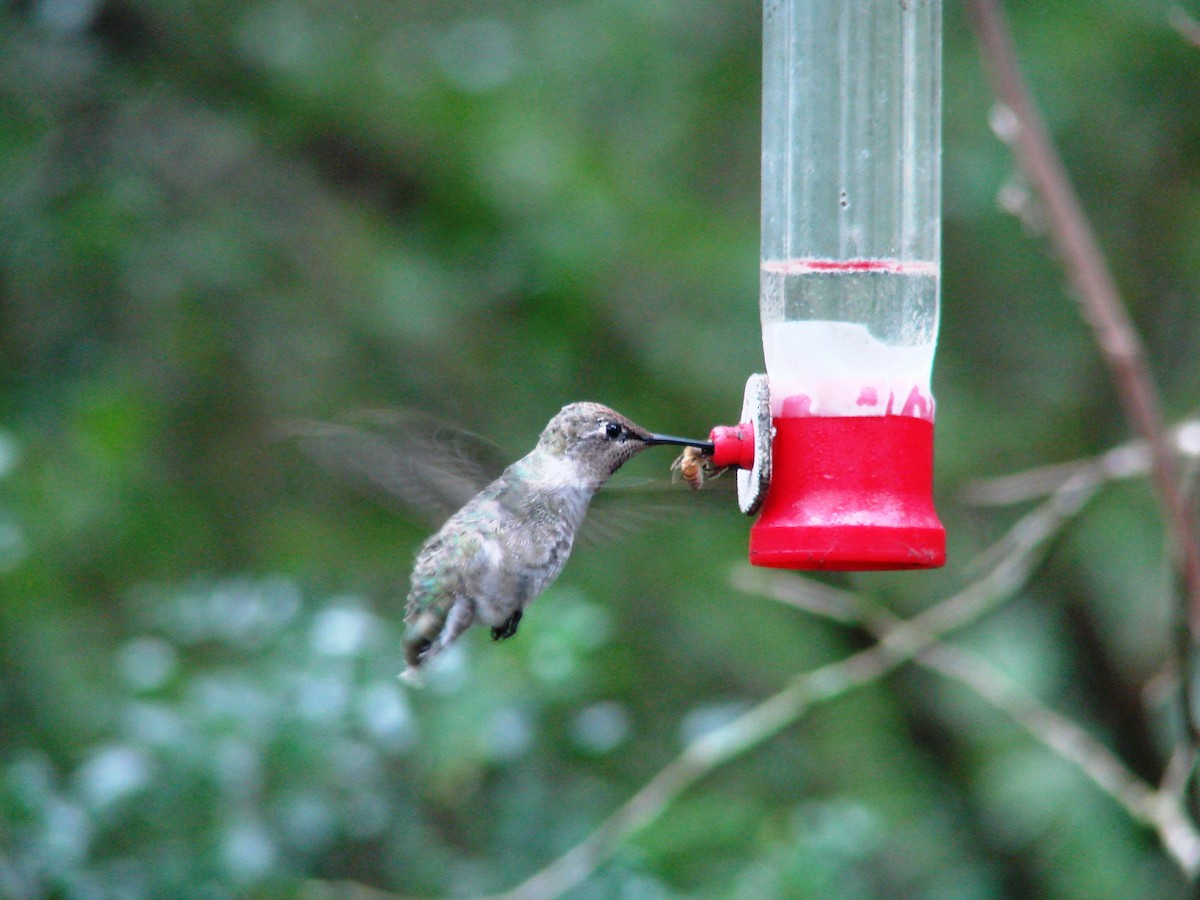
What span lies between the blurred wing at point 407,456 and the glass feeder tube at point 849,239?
2.21ft

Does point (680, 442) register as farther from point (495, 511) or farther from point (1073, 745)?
point (1073, 745)

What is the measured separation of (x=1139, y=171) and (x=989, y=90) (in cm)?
62

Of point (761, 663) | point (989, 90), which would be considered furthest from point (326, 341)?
point (989, 90)

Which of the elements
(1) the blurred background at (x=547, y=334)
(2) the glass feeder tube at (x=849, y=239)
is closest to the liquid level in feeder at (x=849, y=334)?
(2) the glass feeder tube at (x=849, y=239)

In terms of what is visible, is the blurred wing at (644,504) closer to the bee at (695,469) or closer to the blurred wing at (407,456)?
the bee at (695,469)

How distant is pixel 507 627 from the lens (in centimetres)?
347

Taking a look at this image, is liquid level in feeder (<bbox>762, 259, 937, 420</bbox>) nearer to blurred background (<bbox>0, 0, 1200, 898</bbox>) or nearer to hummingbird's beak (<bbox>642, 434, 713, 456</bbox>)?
hummingbird's beak (<bbox>642, 434, 713, 456</bbox>)

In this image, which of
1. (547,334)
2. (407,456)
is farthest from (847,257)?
(547,334)

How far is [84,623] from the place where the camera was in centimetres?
544

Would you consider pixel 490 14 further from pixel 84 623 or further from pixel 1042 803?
pixel 1042 803

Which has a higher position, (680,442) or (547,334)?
(680,442)

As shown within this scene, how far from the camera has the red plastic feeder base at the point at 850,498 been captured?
2.98 meters

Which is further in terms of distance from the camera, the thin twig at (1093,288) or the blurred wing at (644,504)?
the blurred wing at (644,504)

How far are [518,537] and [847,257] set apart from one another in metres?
0.85
